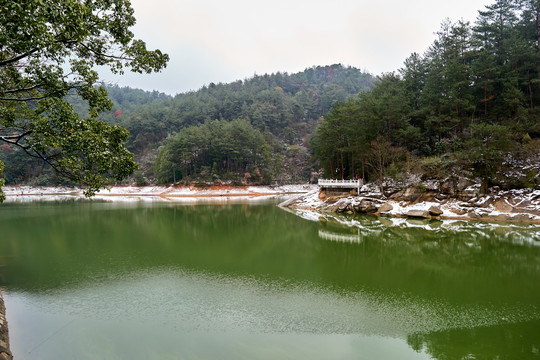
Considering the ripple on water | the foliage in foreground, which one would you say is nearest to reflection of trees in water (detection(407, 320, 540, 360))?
the ripple on water

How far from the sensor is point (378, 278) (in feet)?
39.1

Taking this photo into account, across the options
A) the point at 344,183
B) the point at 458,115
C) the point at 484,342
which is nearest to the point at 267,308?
the point at 484,342

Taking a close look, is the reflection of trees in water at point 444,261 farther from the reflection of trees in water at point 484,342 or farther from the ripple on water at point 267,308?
the reflection of trees in water at point 484,342

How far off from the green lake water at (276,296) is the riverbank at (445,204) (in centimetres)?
363

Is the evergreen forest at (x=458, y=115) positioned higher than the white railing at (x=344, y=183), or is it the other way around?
the evergreen forest at (x=458, y=115)

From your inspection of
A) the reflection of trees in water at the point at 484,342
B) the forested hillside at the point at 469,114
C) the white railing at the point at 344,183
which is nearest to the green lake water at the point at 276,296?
the reflection of trees in water at the point at 484,342

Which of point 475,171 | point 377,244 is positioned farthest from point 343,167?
point 377,244

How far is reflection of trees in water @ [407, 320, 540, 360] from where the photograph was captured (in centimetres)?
658

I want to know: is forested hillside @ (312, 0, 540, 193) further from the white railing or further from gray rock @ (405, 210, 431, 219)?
gray rock @ (405, 210, 431, 219)

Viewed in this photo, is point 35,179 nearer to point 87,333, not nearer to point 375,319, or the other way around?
point 87,333

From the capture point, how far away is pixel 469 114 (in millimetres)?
32219

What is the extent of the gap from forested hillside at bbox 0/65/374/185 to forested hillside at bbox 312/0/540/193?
34349mm

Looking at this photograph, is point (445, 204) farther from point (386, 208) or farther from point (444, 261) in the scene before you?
point (444, 261)

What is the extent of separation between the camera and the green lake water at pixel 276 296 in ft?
23.2
